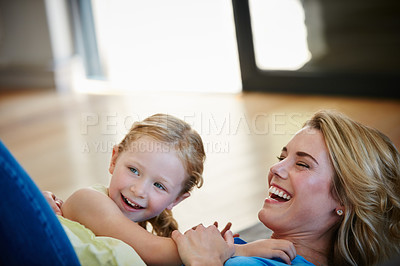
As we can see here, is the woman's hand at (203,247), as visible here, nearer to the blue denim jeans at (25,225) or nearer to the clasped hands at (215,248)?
the clasped hands at (215,248)

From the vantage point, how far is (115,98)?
5113 millimetres

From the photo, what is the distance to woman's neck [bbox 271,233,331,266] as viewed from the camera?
156 centimetres

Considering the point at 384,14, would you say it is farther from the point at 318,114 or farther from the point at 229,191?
the point at 318,114

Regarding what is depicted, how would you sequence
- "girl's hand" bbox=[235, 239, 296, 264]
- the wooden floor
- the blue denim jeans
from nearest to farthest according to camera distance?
1. the blue denim jeans
2. "girl's hand" bbox=[235, 239, 296, 264]
3. the wooden floor

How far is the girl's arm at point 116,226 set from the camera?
4.69ft

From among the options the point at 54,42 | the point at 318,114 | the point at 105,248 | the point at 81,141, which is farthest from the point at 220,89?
the point at 105,248

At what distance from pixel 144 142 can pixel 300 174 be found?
0.42 meters

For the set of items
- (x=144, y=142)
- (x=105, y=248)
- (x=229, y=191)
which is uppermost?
(x=144, y=142)

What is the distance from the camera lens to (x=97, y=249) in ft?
4.37

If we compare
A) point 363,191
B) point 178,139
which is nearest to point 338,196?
point 363,191

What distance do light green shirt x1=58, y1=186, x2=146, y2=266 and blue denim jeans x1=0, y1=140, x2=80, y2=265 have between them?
0.14 metres

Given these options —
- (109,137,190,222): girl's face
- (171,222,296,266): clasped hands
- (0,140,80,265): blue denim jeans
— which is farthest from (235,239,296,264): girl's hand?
(0,140,80,265): blue denim jeans

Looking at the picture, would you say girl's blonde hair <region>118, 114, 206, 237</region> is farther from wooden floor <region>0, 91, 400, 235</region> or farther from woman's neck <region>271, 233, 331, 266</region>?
wooden floor <region>0, 91, 400, 235</region>

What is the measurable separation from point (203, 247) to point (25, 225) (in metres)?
0.45
